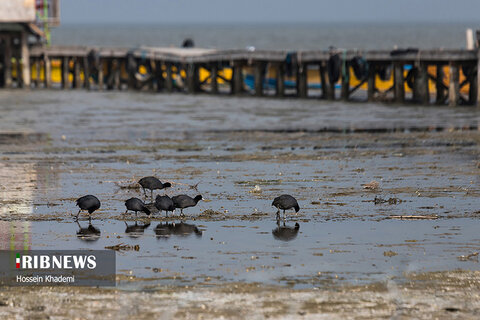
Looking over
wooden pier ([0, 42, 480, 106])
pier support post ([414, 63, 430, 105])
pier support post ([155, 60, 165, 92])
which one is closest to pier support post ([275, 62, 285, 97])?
wooden pier ([0, 42, 480, 106])

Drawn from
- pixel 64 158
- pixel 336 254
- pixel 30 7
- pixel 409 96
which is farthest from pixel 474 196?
pixel 30 7

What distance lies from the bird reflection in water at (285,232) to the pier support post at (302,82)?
26.1 meters

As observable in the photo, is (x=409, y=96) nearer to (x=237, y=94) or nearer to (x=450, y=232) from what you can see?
(x=237, y=94)

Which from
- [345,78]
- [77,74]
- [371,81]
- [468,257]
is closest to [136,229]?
[468,257]

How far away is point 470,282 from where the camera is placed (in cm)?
929

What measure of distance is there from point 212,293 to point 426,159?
10.2 metres

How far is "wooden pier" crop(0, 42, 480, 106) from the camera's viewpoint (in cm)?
3294

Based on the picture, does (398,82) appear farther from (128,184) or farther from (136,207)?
(136,207)

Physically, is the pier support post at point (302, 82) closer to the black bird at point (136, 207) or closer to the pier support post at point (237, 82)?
the pier support post at point (237, 82)

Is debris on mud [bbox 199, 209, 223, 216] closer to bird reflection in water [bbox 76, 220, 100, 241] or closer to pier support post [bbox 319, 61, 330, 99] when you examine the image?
bird reflection in water [bbox 76, 220, 100, 241]

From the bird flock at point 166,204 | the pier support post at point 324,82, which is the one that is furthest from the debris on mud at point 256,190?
the pier support post at point 324,82

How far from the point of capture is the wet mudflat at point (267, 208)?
9.20m

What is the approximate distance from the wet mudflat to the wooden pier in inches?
255

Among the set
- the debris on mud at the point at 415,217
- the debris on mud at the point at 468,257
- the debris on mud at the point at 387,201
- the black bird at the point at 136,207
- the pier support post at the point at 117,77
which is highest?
the black bird at the point at 136,207
